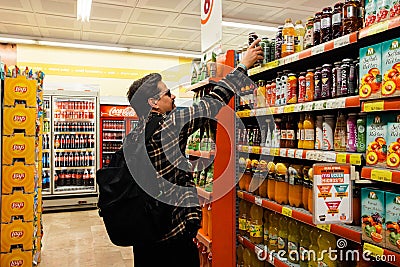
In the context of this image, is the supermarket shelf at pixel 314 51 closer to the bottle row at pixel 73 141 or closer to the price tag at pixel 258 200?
the price tag at pixel 258 200

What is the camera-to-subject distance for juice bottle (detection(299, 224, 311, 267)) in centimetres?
250

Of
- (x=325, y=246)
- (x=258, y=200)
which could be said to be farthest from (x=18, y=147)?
(x=325, y=246)

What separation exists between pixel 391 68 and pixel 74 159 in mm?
7547

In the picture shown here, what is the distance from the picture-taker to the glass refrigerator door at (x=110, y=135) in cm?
932

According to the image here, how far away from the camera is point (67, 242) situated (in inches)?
220

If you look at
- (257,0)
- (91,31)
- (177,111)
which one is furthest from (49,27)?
(177,111)

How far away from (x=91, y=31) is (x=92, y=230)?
15.8 ft

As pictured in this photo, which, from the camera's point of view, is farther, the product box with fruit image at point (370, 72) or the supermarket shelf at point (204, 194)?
the supermarket shelf at point (204, 194)

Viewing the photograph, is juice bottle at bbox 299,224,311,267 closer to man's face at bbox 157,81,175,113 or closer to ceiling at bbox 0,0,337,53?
man's face at bbox 157,81,175,113

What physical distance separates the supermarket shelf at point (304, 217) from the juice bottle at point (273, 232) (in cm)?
23

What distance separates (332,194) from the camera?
179 centimetres

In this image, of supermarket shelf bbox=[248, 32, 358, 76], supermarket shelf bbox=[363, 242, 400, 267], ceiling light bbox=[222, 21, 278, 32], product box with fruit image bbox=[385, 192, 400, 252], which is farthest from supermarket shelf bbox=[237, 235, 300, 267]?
ceiling light bbox=[222, 21, 278, 32]

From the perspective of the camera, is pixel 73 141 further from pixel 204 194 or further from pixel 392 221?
pixel 392 221

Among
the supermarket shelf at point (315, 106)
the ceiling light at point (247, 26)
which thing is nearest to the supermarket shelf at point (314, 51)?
the supermarket shelf at point (315, 106)
